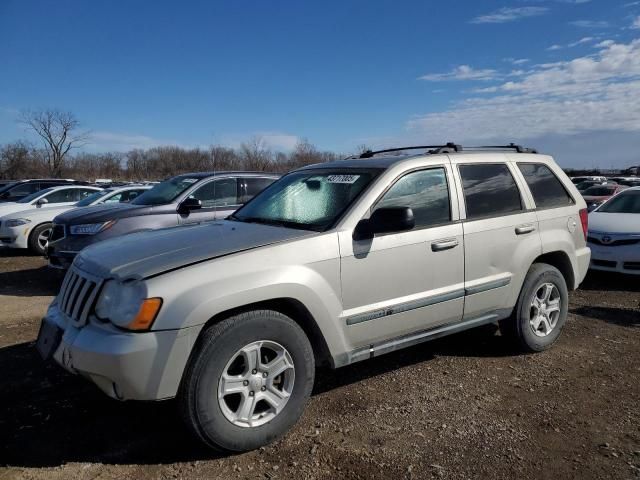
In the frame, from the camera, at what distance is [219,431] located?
9.47 feet

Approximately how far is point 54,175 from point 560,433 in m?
72.1

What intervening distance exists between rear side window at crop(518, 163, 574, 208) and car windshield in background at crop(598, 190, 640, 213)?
4.82 metres

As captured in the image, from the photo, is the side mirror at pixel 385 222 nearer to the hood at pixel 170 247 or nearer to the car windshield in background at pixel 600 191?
the hood at pixel 170 247

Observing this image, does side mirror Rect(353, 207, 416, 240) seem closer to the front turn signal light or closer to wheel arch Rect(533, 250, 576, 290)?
the front turn signal light

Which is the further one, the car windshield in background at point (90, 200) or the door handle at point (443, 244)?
the car windshield in background at point (90, 200)

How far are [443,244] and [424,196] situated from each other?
0.41 m

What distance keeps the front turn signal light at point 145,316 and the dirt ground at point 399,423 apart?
0.86 meters

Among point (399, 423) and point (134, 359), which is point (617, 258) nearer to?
point (399, 423)

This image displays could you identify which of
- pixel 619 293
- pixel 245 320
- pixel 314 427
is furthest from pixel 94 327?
pixel 619 293

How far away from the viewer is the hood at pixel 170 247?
9.65 ft

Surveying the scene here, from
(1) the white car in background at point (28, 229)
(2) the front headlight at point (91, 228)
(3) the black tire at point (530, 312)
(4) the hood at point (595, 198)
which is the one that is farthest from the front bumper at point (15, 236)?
Answer: (4) the hood at point (595, 198)

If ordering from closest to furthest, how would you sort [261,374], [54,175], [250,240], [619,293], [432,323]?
[261,374] < [250,240] < [432,323] < [619,293] < [54,175]

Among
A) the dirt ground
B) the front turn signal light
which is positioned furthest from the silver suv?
the dirt ground

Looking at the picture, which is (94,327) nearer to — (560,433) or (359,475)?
(359,475)
